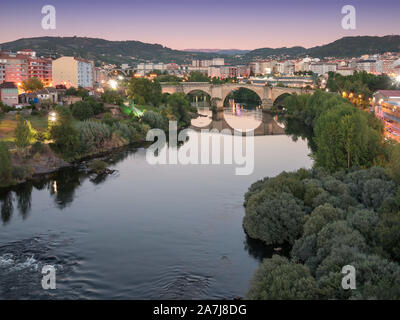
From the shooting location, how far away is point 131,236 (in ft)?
41.3

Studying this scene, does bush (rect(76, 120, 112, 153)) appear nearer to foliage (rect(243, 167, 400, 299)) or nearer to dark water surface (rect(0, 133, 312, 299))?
dark water surface (rect(0, 133, 312, 299))

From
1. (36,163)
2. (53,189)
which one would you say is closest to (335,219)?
(53,189)

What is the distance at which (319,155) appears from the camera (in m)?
16.9

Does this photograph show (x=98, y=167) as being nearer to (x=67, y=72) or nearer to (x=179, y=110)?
(x=179, y=110)

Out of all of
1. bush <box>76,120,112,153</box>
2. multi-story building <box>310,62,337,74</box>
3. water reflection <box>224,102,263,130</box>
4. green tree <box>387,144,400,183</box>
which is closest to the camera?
green tree <box>387,144,400,183</box>

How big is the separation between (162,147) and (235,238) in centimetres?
1462

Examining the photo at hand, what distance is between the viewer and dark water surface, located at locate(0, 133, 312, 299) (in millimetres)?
9789

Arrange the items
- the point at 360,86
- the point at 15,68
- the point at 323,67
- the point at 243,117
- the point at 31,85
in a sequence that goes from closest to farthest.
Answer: the point at 31,85
the point at 360,86
the point at 15,68
the point at 243,117
the point at 323,67

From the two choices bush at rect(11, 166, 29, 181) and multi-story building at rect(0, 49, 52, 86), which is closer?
bush at rect(11, 166, 29, 181)

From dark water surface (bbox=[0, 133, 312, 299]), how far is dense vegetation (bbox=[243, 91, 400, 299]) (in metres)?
0.99

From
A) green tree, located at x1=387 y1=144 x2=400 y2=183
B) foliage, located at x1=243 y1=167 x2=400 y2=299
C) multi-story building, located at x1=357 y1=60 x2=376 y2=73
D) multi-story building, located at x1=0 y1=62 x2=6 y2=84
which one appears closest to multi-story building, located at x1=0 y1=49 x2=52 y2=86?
multi-story building, located at x1=0 y1=62 x2=6 y2=84

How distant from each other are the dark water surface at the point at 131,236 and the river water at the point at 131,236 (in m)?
0.02

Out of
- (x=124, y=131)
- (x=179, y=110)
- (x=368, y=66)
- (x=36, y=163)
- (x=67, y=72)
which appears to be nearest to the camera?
(x=36, y=163)

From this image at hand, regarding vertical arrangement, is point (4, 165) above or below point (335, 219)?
above
